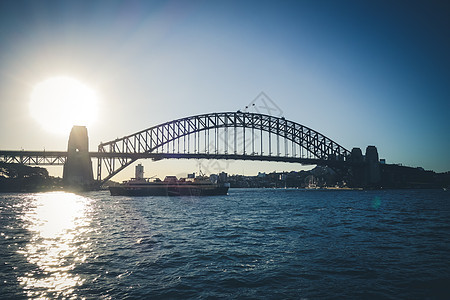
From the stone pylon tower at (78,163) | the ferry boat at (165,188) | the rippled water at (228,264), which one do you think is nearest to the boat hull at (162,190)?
the ferry boat at (165,188)

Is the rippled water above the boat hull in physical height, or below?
above

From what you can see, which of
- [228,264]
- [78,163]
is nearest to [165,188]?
[78,163]

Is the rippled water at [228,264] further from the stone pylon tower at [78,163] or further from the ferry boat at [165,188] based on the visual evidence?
the stone pylon tower at [78,163]

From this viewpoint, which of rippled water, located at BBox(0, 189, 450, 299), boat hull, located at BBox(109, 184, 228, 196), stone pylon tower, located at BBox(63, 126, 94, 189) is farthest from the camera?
stone pylon tower, located at BBox(63, 126, 94, 189)

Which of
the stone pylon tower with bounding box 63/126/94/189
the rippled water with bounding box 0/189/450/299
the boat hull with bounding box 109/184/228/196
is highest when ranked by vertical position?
the stone pylon tower with bounding box 63/126/94/189

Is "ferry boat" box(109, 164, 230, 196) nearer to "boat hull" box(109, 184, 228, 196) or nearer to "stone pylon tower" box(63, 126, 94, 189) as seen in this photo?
"boat hull" box(109, 184, 228, 196)

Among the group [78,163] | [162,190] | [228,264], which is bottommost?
[162,190]

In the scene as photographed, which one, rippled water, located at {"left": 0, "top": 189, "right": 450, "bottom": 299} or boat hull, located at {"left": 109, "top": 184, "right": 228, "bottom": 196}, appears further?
boat hull, located at {"left": 109, "top": 184, "right": 228, "bottom": 196}

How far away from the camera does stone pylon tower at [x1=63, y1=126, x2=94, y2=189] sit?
256 feet

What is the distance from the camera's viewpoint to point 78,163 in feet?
262

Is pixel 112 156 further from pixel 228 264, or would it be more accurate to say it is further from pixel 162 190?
pixel 228 264

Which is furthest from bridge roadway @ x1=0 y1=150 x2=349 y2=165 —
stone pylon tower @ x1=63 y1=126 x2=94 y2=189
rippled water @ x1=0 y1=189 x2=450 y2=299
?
rippled water @ x1=0 y1=189 x2=450 y2=299

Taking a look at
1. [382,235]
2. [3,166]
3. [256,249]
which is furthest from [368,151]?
[3,166]

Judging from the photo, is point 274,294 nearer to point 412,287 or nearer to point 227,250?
point 412,287
